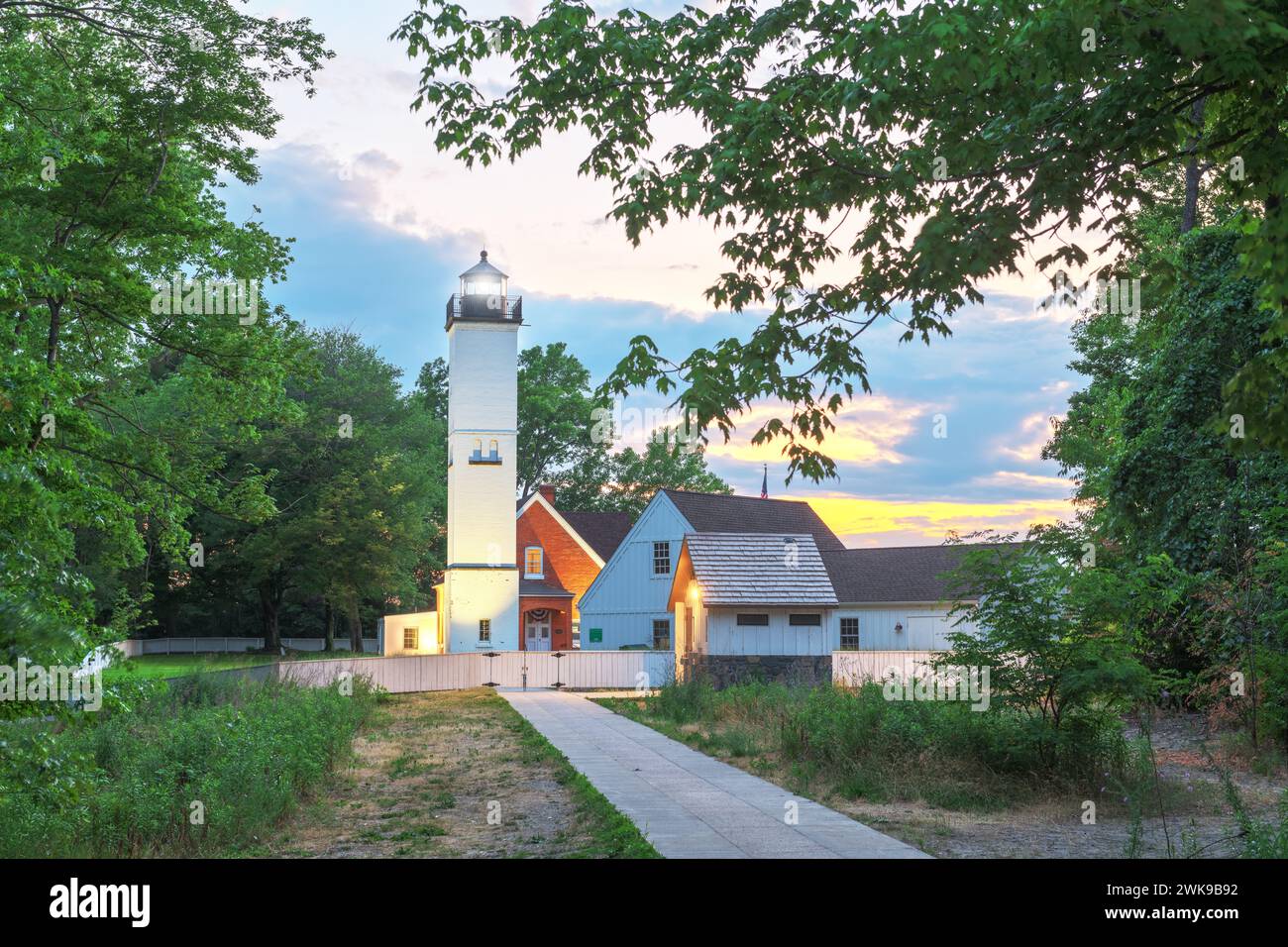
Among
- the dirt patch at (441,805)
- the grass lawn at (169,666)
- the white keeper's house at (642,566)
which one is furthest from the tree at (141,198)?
the white keeper's house at (642,566)

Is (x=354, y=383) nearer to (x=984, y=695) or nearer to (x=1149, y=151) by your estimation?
(x=984, y=695)

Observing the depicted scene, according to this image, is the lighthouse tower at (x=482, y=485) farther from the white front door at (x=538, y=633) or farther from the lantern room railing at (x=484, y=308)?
the white front door at (x=538, y=633)

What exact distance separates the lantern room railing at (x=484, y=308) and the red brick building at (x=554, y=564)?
1176cm

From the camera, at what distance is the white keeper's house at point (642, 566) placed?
1387 inches

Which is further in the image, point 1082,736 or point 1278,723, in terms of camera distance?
point 1278,723

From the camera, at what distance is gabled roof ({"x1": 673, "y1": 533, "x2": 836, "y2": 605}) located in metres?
33.8

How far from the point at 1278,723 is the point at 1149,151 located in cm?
1075

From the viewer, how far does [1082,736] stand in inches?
514

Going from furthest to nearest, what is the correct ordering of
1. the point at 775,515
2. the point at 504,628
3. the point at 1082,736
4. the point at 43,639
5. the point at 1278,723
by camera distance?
1. the point at 775,515
2. the point at 504,628
3. the point at 1278,723
4. the point at 1082,736
5. the point at 43,639

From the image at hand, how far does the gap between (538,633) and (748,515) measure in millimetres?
11856

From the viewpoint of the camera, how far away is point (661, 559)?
42625 mm

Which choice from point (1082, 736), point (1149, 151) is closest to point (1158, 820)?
point (1082, 736)

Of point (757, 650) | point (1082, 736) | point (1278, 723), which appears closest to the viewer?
point (1082, 736)

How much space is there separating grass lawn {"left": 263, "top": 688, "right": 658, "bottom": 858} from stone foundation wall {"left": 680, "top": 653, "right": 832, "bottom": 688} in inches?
474
